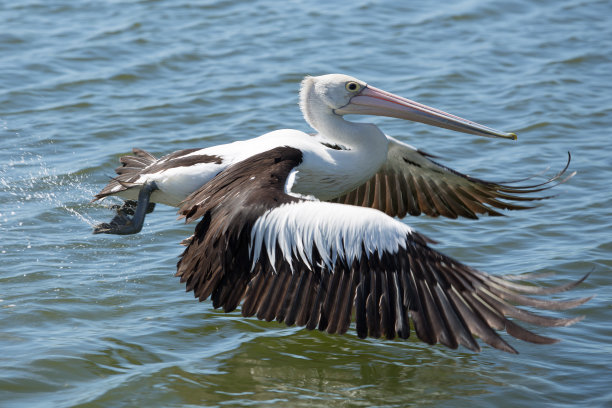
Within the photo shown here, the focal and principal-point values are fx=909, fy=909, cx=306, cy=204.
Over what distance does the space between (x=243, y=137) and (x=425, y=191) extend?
9.39 feet

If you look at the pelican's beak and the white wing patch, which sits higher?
the pelican's beak

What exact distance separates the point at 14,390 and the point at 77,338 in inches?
28.8

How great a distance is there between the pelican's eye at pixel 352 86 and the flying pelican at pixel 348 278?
4.57 ft

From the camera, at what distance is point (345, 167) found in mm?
6199

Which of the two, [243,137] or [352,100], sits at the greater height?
[352,100]

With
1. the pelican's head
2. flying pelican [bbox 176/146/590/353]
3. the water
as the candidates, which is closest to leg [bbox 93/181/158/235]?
the water

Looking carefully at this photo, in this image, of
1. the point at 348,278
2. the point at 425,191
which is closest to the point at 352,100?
the point at 425,191

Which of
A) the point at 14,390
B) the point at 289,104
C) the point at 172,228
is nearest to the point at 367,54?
the point at 289,104

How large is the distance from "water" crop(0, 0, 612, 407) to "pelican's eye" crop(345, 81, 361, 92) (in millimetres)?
1593

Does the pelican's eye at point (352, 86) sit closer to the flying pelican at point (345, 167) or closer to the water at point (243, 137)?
the flying pelican at point (345, 167)

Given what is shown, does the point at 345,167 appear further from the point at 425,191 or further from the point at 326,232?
the point at 326,232

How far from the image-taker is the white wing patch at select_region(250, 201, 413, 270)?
4.88m

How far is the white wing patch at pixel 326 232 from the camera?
4.88 metres

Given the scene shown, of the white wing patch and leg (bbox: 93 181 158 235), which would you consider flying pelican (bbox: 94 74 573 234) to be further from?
the white wing patch
